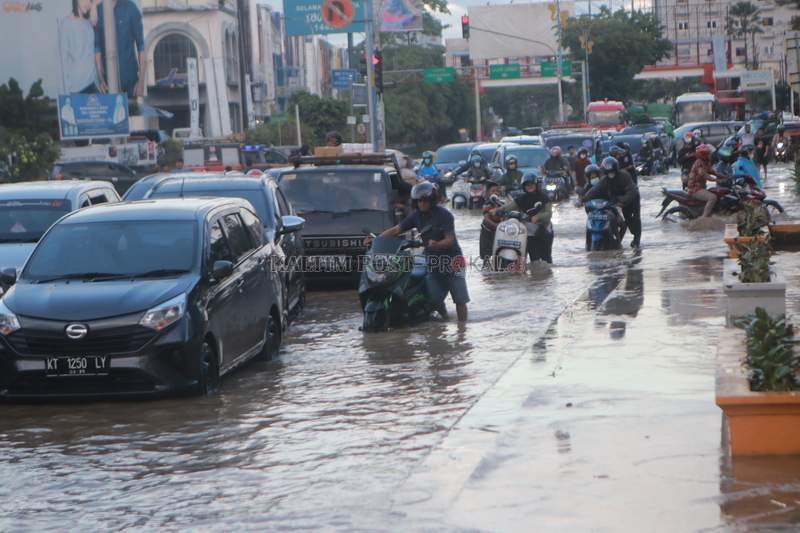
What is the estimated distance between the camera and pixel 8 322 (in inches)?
393

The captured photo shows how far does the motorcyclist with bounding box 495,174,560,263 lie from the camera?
1886cm

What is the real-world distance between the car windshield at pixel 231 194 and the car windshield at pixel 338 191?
2.17 metres

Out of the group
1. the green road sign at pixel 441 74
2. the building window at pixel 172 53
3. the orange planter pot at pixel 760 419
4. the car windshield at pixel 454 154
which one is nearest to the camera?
the orange planter pot at pixel 760 419

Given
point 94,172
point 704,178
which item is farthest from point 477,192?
point 94,172

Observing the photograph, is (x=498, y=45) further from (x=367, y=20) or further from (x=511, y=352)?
(x=511, y=352)

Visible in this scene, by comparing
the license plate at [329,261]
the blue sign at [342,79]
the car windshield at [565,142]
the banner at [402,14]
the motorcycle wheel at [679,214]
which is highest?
the banner at [402,14]

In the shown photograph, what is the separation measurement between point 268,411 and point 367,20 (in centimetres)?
3756

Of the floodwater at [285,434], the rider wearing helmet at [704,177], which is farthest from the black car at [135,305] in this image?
the rider wearing helmet at [704,177]

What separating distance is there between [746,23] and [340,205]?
129247 mm

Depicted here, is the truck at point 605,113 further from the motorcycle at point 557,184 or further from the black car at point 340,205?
the black car at point 340,205

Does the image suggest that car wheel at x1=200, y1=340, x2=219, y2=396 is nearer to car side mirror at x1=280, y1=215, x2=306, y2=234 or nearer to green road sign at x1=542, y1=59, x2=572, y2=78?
car side mirror at x1=280, y1=215, x2=306, y2=234

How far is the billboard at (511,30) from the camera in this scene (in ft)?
321

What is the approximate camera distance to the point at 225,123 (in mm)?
79125

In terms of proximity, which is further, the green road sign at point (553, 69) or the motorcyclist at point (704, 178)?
the green road sign at point (553, 69)
